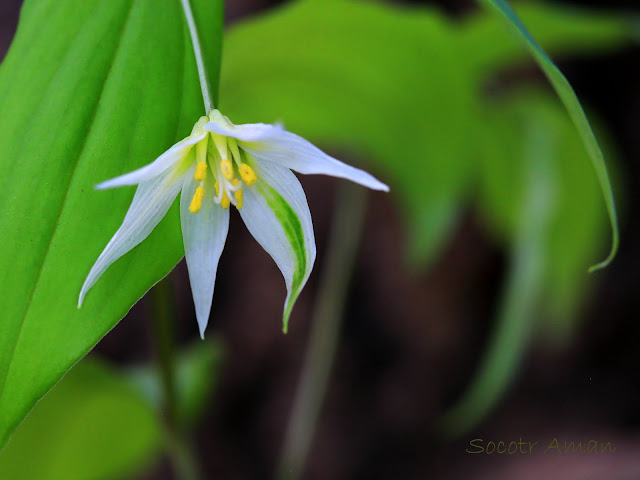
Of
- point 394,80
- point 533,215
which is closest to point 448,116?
point 394,80

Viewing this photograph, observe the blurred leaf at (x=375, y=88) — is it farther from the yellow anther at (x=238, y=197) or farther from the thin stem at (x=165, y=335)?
the yellow anther at (x=238, y=197)

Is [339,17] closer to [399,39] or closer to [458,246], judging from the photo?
[399,39]

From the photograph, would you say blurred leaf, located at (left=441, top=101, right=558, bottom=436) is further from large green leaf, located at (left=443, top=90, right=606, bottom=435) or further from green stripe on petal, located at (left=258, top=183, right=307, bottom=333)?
green stripe on petal, located at (left=258, top=183, right=307, bottom=333)

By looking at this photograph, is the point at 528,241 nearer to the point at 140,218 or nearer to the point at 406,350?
the point at 406,350

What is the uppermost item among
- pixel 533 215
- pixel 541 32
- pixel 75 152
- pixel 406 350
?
pixel 541 32

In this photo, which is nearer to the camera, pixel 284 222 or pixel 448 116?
pixel 284 222

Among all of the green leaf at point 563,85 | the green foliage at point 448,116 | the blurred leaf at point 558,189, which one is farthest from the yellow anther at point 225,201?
the blurred leaf at point 558,189
